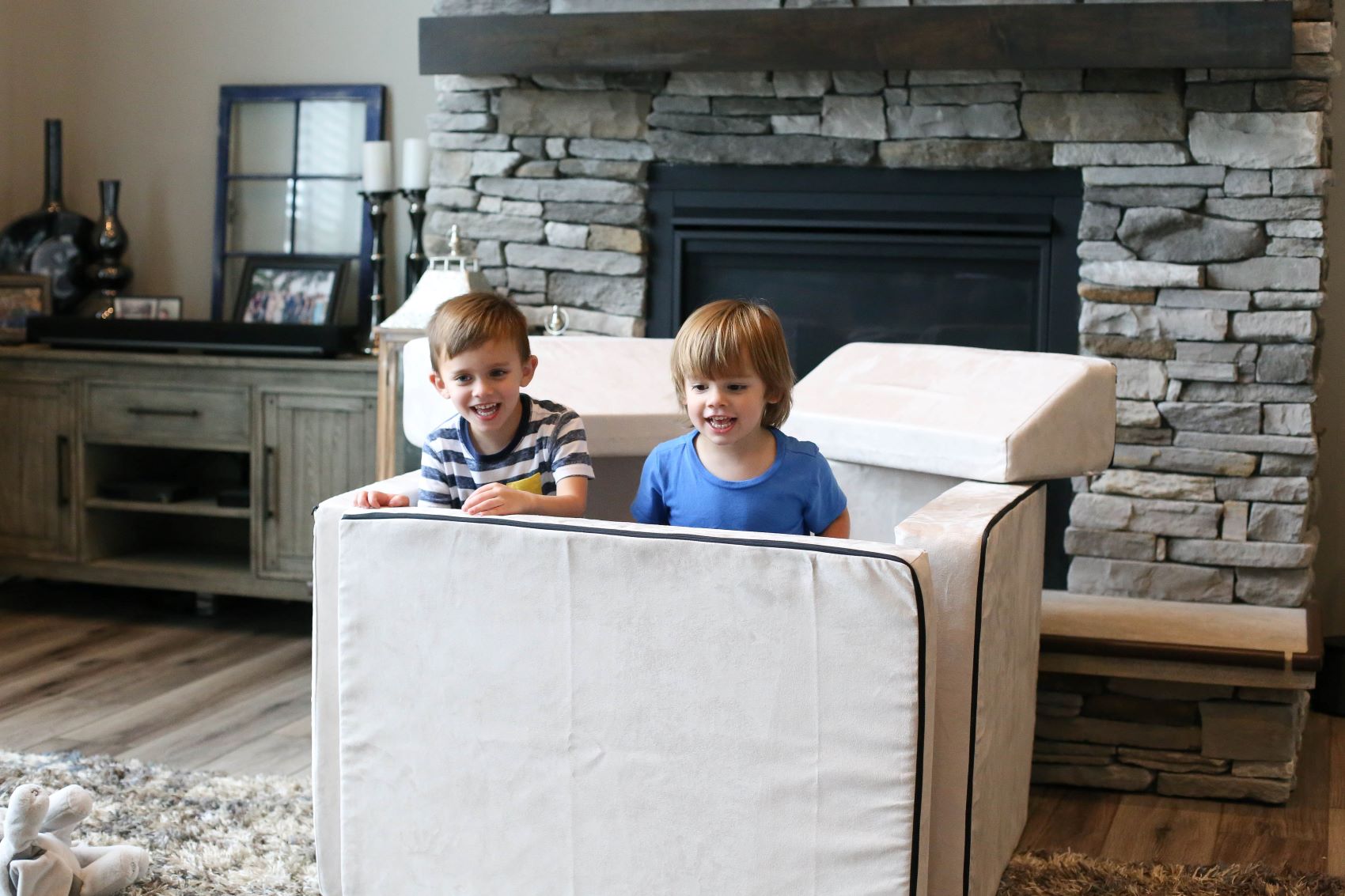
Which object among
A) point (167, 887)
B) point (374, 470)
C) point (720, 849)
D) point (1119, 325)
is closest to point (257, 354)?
point (374, 470)

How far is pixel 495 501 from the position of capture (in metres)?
1.74

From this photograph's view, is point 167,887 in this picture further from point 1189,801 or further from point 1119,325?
point 1119,325

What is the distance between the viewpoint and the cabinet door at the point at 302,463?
3.34 m

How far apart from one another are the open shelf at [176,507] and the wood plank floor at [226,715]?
28cm

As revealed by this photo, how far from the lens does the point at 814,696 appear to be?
59.5 inches

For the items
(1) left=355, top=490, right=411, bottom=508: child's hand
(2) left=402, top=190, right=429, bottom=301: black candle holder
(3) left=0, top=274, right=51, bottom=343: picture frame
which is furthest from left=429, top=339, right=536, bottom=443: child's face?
(3) left=0, top=274, right=51, bottom=343: picture frame

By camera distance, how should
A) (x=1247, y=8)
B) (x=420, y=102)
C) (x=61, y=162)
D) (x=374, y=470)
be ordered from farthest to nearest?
(x=61, y=162)
(x=420, y=102)
(x=374, y=470)
(x=1247, y=8)

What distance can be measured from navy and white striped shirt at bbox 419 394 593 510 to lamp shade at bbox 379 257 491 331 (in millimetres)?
948

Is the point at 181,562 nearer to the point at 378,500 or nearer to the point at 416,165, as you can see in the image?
the point at 416,165

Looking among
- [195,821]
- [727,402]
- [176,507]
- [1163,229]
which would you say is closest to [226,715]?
[195,821]

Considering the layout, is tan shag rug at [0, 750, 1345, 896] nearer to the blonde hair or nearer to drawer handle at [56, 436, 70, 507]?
the blonde hair

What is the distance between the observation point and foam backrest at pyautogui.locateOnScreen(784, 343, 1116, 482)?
2.02m

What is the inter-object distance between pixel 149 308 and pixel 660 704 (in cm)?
277

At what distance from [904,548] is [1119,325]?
1.61 meters
